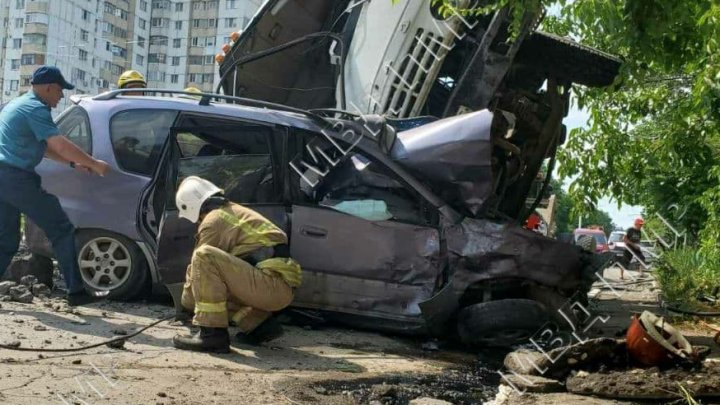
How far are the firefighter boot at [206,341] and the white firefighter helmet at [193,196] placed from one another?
2.50ft

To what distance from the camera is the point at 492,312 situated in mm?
5129

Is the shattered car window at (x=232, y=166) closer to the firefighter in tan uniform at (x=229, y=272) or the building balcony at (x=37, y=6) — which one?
the firefighter in tan uniform at (x=229, y=272)

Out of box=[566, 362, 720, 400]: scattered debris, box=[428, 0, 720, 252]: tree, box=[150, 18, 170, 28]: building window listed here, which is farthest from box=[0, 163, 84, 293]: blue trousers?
box=[150, 18, 170, 28]: building window

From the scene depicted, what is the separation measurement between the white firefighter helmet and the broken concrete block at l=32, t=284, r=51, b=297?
158 cm

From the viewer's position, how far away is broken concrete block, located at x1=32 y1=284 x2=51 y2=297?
18.6ft

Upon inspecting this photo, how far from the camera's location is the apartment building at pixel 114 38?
54656 mm

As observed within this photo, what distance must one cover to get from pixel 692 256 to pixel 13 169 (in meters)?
9.07

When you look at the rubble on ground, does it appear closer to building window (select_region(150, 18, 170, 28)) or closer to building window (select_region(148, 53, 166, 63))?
building window (select_region(148, 53, 166, 63))

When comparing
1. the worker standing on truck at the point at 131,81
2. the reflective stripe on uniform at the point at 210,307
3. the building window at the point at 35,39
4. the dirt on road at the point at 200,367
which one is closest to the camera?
the dirt on road at the point at 200,367

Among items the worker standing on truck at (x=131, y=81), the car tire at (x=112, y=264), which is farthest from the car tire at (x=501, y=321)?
the worker standing on truck at (x=131, y=81)

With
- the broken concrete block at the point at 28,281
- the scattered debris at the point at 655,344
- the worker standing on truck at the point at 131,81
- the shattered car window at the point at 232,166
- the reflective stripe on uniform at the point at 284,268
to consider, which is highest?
the worker standing on truck at the point at 131,81

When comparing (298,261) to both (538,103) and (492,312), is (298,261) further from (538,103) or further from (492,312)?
(538,103)

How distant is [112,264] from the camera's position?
18.2 ft

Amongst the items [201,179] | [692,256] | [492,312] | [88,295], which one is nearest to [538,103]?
[492,312]
